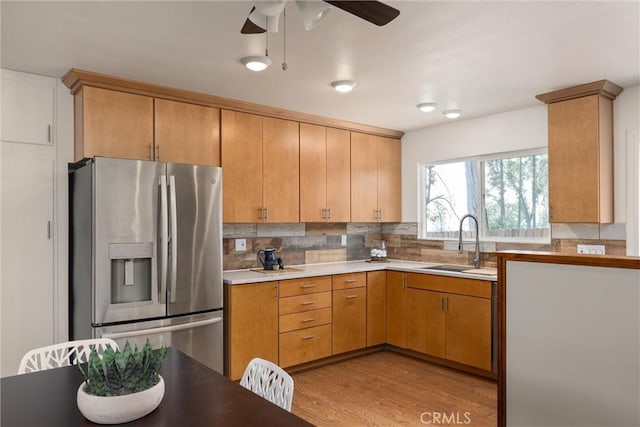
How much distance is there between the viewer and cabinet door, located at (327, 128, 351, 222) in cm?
452

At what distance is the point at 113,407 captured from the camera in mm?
1279

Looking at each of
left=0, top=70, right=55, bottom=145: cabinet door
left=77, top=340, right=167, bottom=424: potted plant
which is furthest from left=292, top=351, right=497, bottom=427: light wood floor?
left=0, top=70, right=55, bottom=145: cabinet door

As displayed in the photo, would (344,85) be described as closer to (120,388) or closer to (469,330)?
(469,330)

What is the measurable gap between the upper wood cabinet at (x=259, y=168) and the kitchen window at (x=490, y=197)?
→ 1.62 meters

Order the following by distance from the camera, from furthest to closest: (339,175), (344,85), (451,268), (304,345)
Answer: (339,175) < (451,268) < (304,345) < (344,85)

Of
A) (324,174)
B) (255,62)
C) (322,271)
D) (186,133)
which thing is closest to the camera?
(255,62)

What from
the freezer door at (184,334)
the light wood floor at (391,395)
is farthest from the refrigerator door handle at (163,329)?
the light wood floor at (391,395)

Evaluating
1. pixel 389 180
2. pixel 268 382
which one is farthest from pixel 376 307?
pixel 268 382

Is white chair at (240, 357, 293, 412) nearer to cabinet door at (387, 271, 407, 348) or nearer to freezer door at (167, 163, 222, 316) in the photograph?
freezer door at (167, 163, 222, 316)


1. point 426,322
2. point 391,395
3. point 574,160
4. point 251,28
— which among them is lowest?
point 391,395

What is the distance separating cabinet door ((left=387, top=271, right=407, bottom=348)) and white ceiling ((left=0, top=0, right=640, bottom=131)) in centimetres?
176

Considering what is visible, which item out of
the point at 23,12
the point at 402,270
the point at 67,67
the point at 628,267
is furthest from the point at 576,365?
the point at 67,67

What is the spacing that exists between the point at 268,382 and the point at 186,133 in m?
2.30

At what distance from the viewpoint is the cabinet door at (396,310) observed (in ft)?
14.1
